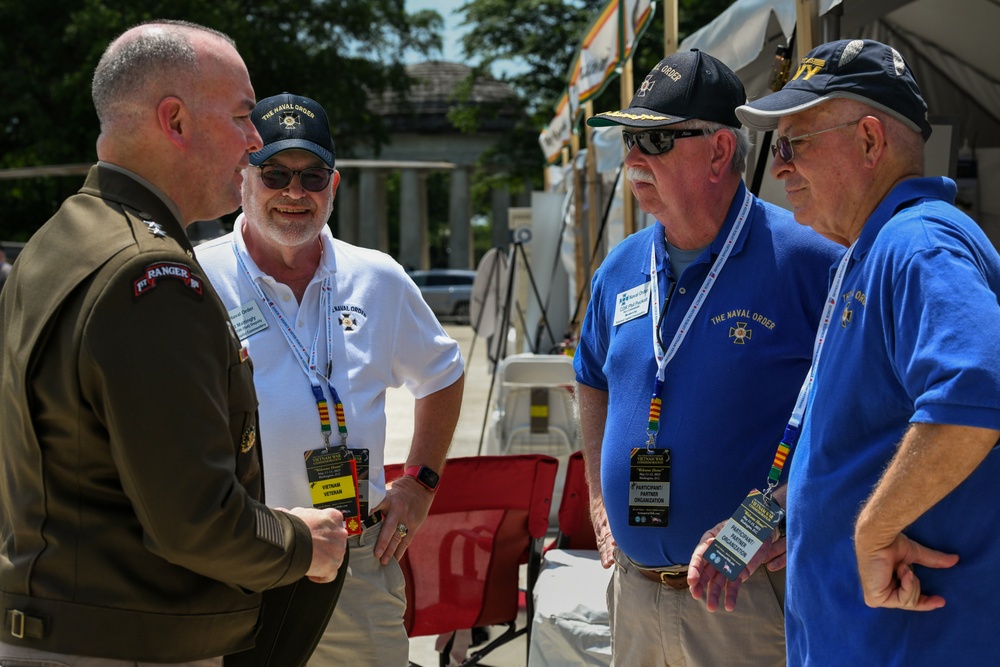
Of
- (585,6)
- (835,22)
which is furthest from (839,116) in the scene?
(585,6)

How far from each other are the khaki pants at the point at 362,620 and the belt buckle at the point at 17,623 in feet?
3.81

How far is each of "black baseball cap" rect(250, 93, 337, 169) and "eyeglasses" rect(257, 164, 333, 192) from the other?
3 centimetres

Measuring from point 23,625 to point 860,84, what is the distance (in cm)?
189

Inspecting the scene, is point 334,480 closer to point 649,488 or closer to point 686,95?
point 649,488

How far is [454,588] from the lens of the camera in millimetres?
4180

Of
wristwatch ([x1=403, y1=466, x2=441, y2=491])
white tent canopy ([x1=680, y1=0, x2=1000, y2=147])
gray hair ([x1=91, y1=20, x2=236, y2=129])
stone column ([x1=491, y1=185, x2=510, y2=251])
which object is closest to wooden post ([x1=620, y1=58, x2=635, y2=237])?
white tent canopy ([x1=680, y1=0, x2=1000, y2=147])

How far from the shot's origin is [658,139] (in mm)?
2883

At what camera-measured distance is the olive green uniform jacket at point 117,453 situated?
1.75 meters

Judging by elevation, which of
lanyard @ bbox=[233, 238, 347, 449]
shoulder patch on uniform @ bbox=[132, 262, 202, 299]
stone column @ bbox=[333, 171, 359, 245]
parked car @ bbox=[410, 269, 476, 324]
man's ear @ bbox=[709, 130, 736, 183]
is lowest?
A: parked car @ bbox=[410, 269, 476, 324]

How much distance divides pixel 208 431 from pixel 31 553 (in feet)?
1.27

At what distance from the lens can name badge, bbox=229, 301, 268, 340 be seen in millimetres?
2926

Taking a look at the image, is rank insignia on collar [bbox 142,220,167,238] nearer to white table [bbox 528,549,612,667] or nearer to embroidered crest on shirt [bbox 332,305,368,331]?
embroidered crest on shirt [bbox 332,305,368,331]

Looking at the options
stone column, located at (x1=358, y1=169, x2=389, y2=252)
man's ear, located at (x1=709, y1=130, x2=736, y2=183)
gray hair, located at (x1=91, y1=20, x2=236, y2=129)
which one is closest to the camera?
gray hair, located at (x1=91, y1=20, x2=236, y2=129)

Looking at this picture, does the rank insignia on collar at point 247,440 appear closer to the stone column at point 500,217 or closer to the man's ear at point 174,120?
the man's ear at point 174,120
